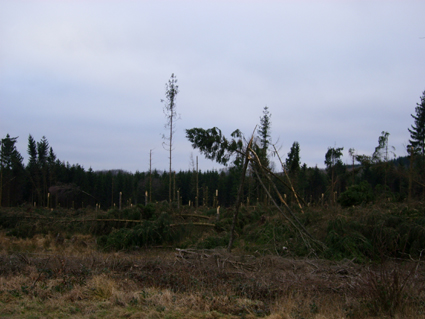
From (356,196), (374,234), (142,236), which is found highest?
(356,196)

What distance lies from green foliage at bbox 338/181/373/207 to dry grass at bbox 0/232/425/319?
9037 millimetres

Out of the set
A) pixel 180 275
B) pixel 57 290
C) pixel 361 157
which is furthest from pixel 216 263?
pixel 361 157

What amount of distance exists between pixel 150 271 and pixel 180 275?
0.81m

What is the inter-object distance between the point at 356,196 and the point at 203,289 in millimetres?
11973

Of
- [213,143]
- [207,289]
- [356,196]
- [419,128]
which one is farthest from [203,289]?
[419,128]

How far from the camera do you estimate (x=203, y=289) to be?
5.40m

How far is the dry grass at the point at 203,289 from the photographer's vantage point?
4.38 m

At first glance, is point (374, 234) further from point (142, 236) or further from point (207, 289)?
point (142, 236)

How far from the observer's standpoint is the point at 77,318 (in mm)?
4266

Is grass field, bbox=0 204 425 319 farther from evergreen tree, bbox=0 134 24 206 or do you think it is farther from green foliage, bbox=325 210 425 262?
evergreen tree, bbox=0 134 24 206

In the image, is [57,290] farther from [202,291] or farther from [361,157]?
[361,157]

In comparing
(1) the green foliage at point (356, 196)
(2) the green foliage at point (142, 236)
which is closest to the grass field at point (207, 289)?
(2) the green foliage at point (142, 236)

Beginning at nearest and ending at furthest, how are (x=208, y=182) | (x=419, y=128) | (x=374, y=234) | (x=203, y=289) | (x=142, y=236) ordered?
(x=203, y=289) → (x=374, y=234) → (x=142, y=236) → (x=419, y=128) → (x=208, y=182)

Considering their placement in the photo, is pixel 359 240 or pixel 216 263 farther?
pixel 359 240
